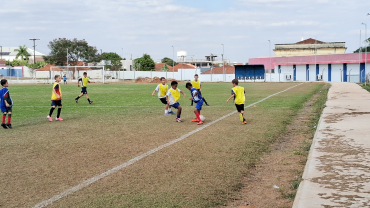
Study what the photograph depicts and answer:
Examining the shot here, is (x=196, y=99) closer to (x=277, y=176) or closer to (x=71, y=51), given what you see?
(x=277, y=176)

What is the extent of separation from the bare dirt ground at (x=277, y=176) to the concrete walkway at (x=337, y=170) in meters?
0.19

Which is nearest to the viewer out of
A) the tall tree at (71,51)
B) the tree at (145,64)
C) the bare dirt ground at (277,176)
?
the bare dirt ground at (277,176)

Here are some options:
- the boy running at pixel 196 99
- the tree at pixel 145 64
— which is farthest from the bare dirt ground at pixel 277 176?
the tree at pixel 145 64

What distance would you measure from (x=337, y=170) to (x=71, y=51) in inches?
3609

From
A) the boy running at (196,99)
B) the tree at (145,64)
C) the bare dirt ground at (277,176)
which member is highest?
the tree at (145,64)

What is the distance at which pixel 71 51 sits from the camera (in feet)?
307

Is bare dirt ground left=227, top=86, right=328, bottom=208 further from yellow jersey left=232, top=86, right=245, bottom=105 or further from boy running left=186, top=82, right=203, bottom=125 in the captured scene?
boy running left=186, top=82, right=203, bottom=125

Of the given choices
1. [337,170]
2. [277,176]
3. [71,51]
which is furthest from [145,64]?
[337,170]

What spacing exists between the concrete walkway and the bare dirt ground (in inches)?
7.5

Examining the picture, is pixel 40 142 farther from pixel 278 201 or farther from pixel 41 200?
pixel 278 201

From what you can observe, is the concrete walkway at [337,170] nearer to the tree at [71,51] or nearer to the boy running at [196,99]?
the boy running at [196,99]

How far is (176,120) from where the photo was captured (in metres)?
13.9

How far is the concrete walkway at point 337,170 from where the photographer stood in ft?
17.1

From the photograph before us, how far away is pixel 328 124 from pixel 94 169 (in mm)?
7537
